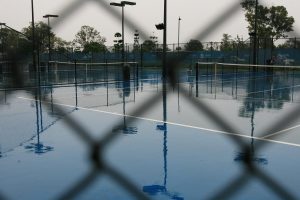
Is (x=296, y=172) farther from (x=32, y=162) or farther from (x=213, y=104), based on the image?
(x=213, y=104)

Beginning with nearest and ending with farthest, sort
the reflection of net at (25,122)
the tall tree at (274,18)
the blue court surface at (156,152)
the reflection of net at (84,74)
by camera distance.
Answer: the tall tree at (274,18), the blue court surface at (156,152), the reflection of net at (25,122), the reflection of net at (84,74)

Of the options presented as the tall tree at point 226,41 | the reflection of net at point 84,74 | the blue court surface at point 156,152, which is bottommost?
the blue court surface at point 156,152

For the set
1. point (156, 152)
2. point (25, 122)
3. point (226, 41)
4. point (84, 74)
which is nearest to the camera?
point (226, 41)

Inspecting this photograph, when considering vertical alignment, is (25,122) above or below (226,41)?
below

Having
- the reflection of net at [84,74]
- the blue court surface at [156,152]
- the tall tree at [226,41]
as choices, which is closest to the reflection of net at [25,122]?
the blue court surface at [156,152]

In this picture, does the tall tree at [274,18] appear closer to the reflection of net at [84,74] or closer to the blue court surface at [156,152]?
the blue court surface at [156,152]

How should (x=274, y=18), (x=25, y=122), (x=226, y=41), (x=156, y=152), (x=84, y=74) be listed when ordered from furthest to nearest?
(x=84, y=74) → (x=25, y=122) → (x=156, y=152) → (x=226, y=41) → (x=274, y=18)

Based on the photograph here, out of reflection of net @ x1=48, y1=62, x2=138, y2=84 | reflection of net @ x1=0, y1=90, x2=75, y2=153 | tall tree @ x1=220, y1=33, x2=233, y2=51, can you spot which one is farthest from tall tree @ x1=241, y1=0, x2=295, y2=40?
reflection of net @ x1=48, y1=62, x2=138, y2=84

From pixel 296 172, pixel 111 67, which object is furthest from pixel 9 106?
pixel 111 67

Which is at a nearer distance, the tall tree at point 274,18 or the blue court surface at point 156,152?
the tall tree at point 274,18

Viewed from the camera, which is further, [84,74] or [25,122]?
[84,74]

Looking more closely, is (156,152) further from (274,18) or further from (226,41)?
(274,18)

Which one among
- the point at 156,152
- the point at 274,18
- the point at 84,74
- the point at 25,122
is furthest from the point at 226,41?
the point at 84,74

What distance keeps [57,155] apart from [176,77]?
496 cm
